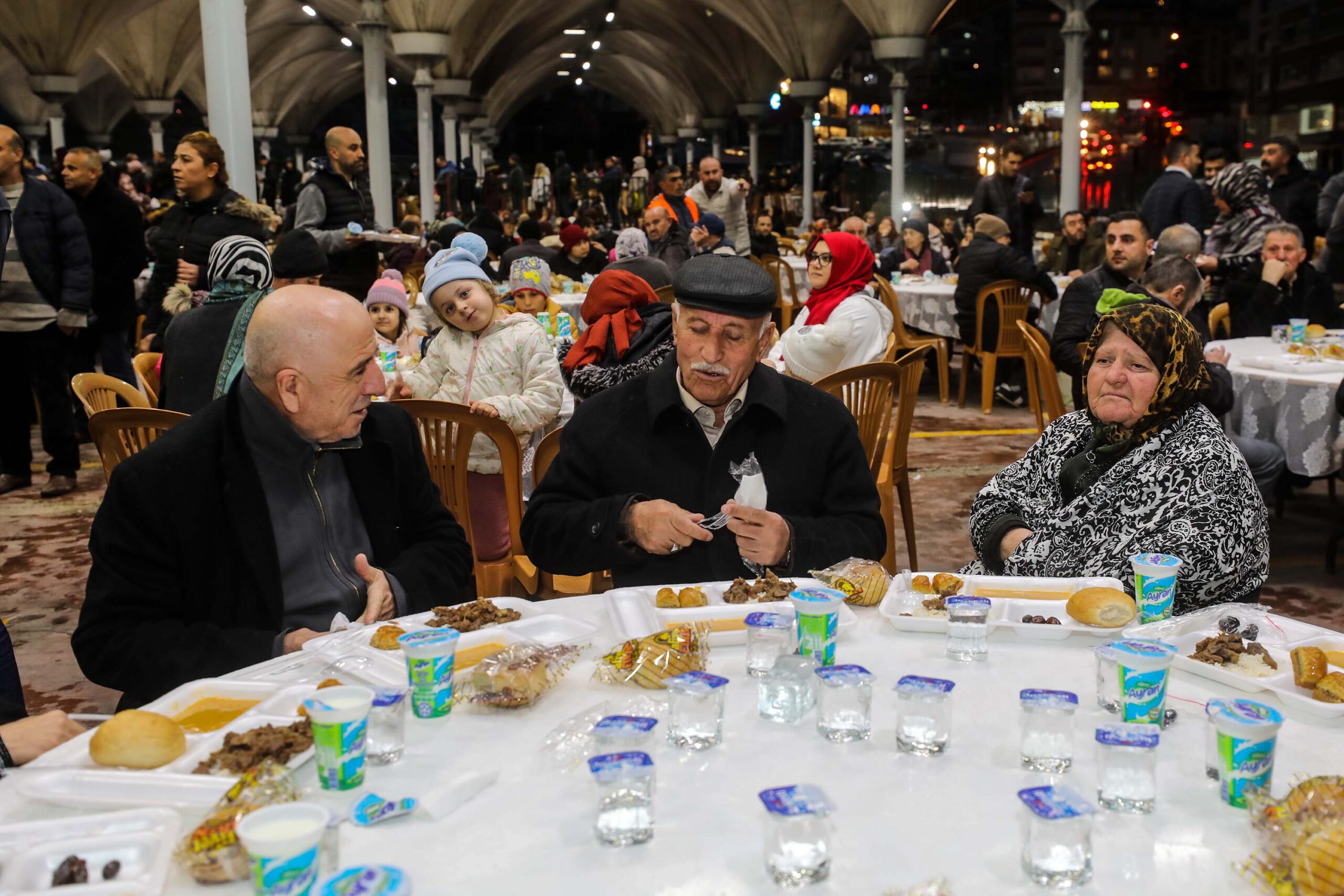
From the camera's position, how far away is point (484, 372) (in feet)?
Answer: 13.8

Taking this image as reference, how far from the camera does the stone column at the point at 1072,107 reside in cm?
1297

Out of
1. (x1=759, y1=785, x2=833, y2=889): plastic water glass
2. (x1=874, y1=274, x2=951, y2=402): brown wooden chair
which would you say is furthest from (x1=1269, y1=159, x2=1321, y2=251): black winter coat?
(x1=759, y1=785, x2=833, y2=889): plastic water glass

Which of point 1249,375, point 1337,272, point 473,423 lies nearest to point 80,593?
point 473,423

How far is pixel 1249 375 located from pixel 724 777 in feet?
14.0

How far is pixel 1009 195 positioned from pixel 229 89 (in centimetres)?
653

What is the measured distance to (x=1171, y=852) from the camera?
126 cm

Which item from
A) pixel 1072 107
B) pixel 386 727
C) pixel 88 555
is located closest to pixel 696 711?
pixel 386 727

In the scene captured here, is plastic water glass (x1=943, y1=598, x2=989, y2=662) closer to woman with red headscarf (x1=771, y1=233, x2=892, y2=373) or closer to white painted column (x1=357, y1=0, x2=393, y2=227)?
woman with red headscarf (x1=771, y1=233, x2=892, y2=373)

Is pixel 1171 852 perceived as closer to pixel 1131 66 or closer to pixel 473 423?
pixel 473 423

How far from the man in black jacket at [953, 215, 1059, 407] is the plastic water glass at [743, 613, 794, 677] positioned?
692cm

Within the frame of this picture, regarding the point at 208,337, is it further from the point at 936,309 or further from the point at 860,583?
the point at 936,309

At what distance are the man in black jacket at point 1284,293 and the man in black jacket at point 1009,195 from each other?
379cm

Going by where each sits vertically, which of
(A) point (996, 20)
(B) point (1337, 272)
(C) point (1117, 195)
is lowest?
(B) point (1337, 272)

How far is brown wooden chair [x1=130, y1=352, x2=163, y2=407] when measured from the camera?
434 centimetres
